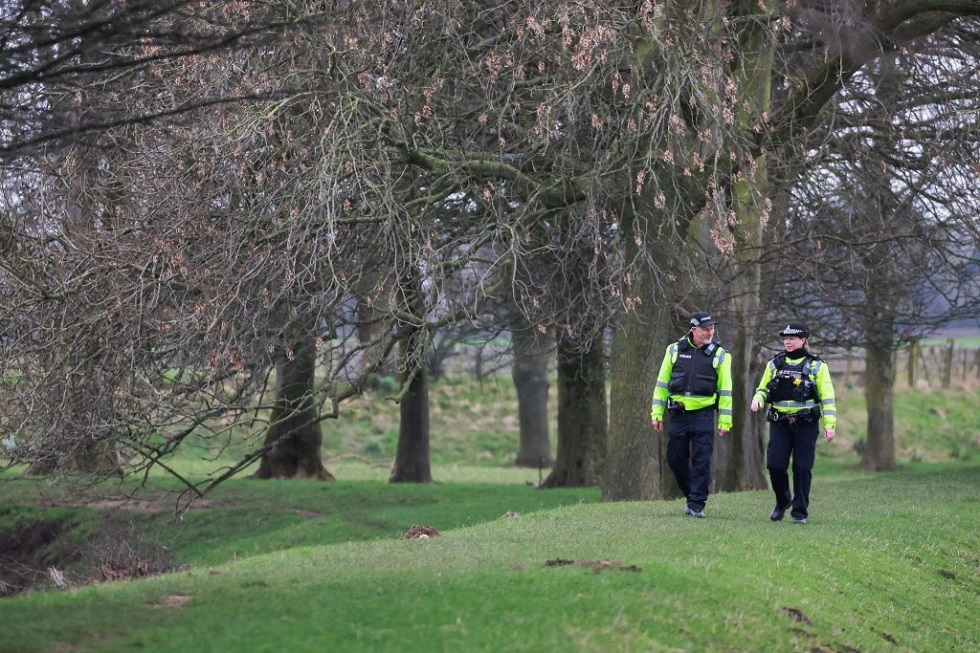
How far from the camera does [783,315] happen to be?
26828 millimetres

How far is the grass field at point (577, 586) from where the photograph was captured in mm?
9367

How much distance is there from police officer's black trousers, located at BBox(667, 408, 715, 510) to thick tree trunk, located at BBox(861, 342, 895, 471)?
2761 centimetres

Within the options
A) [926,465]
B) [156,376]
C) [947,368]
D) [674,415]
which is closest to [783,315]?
[674,415]

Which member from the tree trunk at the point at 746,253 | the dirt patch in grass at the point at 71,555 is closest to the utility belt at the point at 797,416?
the tree trunk at the point at 746,253

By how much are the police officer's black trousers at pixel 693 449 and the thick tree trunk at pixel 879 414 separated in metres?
27.6

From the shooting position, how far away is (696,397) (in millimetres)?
15648

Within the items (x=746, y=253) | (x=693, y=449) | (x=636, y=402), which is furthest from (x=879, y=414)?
(x=693, y=449)

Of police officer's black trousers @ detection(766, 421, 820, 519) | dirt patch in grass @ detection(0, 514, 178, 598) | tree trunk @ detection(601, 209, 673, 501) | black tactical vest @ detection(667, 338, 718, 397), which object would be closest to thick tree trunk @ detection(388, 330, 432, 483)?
dirt patch in grass @ detection(0, 514, 178, 598)

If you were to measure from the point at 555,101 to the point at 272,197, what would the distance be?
3.80 meters

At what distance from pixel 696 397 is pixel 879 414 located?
29692mm

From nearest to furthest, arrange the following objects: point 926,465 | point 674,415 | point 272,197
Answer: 1. point 674,415
2. point 272,197
3. point 926,465

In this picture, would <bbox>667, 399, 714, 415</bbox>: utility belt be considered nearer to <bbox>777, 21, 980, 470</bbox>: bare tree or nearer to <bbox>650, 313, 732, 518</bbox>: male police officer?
<bbox>650, 313, 732, 518</bbox>: male police officer

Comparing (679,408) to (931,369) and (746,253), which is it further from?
(931,369)

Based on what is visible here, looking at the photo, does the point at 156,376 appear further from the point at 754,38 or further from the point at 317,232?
the point at 754,38
